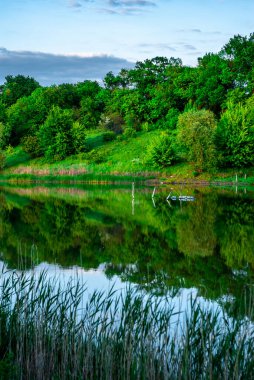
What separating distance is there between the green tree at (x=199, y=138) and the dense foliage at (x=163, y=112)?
0.11 metres

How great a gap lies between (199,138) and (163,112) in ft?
73.2

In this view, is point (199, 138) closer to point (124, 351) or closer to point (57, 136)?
point (57, 136)

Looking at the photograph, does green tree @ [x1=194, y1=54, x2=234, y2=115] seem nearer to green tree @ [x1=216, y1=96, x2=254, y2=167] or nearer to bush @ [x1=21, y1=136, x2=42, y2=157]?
green tree @ [x1=216, y1=96, x2=254, y2=167]

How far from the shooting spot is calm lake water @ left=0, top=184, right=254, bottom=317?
14.0m

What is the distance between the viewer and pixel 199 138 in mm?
56000

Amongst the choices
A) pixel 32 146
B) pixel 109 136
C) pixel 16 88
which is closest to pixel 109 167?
pixel 109 136

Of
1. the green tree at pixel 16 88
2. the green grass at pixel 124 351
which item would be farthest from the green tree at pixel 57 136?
the green grass at pixel 124 351

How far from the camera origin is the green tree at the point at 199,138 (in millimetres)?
56000

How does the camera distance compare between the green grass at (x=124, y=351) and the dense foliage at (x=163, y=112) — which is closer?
the green grass at (x=124, y=351)

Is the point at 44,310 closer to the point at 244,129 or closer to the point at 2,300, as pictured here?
the point at 2,300

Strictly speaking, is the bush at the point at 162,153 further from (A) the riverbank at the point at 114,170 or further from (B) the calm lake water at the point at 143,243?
(B) the calm lake water at the point at 143,243

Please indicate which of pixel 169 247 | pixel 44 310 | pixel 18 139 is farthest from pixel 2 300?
pixel 18 139

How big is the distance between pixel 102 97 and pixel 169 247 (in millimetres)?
69757

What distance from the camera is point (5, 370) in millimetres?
6105
